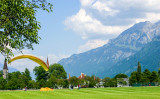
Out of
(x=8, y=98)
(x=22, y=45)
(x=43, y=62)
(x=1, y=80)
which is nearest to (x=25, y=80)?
(x=1, y=80)

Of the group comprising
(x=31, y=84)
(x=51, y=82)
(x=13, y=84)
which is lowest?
(x=13, y=84)

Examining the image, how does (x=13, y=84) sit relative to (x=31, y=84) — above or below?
below

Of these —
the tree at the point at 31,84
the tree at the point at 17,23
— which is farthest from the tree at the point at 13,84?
the tree at the point at 17,23

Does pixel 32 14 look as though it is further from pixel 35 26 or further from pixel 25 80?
pixel 25 80

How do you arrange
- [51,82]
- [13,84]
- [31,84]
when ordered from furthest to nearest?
[51,82] → [31,84] → [13,84]

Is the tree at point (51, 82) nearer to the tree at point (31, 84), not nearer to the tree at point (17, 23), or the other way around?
the tree at point (31, 84)

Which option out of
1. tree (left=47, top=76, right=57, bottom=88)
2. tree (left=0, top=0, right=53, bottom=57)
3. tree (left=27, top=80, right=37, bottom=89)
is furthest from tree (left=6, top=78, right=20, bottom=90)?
Result: tree (left=0, top=0, right=53, bottom=57)

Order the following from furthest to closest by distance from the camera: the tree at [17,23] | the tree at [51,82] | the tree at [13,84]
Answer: the tree at [51,82], the tree at [13,84], the tree at [17,23]

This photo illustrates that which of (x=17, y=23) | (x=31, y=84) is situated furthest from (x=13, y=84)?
(x=17, y=23)

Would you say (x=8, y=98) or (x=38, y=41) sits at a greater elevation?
(x=38, y=41)

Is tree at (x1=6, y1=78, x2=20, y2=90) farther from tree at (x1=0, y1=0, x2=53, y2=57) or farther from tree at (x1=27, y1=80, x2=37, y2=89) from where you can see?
tree at (x1=0, y1=0, x2=53, y2=57)

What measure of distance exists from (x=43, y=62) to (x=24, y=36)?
77093mm

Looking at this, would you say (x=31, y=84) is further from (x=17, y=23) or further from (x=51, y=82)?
(x=17, y=23)

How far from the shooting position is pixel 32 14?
2953 cm
